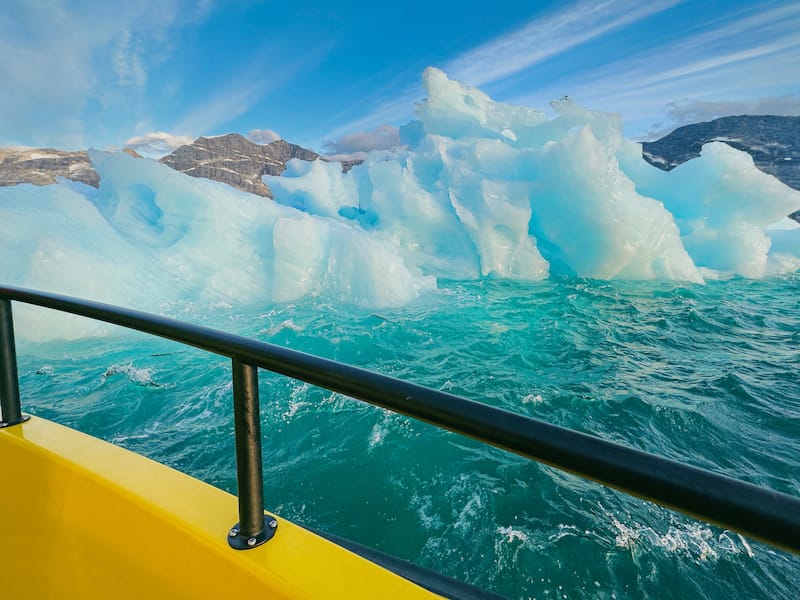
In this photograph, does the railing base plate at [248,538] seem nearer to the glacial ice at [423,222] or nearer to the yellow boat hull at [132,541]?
the yellow boat hull at [132,541]

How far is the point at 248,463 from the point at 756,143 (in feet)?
187

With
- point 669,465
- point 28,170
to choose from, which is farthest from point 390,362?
point 28,170

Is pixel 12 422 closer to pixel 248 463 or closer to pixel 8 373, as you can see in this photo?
pixel 8 373

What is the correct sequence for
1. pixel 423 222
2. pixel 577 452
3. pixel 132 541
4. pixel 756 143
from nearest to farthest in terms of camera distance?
pixel 577 452, pixel 132 541, pixel 423 222, pixel 756 143

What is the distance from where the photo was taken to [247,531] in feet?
3.24

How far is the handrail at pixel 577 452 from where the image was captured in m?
0.45

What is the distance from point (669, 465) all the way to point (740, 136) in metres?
58.1

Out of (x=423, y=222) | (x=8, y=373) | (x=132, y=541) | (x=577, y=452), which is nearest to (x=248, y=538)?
(x=132, y=541)

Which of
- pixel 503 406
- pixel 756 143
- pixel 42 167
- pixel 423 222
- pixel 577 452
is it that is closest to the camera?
pixel 577 452

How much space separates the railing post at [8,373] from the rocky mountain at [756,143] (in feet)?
149

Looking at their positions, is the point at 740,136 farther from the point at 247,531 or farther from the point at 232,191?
the point at 247,531

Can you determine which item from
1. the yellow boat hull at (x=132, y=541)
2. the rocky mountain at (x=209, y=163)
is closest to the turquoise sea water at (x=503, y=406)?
the yellow boat hull at (x=132, y=541)

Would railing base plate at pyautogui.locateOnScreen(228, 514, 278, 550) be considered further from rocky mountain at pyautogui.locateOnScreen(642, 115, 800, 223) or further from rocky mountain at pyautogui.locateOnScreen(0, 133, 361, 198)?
rocky mountain at pyautogui.locateOnScreen(0, 133, 361, 198)

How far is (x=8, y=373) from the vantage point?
1409 millimetres
